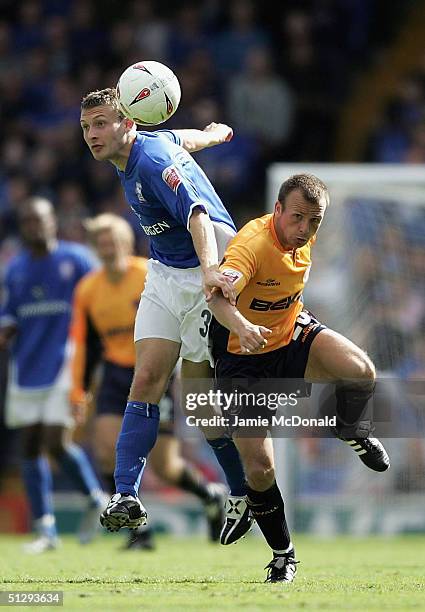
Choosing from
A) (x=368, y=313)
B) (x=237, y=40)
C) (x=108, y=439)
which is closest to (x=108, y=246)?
(x=108, y=439)

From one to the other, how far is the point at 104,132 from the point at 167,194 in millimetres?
504

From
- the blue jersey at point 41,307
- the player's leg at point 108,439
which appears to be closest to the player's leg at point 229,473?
the player's leg at point 108,439

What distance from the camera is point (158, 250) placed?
682 cm

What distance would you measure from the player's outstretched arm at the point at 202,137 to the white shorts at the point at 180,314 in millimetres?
722

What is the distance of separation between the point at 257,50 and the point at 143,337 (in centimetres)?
915

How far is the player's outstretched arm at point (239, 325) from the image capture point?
225 inches

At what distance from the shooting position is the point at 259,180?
14492 mm

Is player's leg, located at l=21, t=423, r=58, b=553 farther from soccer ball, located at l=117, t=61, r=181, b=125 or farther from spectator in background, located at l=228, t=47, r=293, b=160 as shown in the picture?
spectator in background, located at l=228, t=47, r=293, b=160

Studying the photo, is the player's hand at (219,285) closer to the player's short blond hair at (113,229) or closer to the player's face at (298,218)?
the player's face at (298,218)

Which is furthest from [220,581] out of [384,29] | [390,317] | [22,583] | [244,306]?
[384,29]

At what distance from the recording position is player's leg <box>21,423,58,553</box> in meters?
9.91

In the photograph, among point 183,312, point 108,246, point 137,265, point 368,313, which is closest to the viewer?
point 183,312

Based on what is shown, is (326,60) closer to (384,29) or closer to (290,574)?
(384,29)

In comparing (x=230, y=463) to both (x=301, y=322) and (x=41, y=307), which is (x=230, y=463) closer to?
(x=301, y=322)
